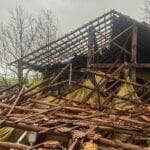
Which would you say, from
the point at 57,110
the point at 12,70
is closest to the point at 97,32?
the point at 57,110

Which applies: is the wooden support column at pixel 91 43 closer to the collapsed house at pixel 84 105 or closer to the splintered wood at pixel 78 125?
the collapsed house at pixel 84 105

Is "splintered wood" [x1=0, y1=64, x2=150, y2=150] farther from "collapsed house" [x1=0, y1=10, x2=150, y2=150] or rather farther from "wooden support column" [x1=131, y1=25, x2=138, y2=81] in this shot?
"wooden support column" [x1=131, y1=25, x2=138, y2=81]

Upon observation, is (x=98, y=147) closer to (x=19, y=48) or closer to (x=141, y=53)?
(x=141, y=53)

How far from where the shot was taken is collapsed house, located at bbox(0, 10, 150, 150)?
859 centimetres

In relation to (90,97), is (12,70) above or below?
above

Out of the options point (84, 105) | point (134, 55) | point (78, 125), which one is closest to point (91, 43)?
point (134, 55)

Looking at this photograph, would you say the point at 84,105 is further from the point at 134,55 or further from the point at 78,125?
the point at 134,55

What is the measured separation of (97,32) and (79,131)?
9995mm

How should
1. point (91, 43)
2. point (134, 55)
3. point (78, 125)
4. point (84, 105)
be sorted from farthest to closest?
point (91, 43) < point (134, 55) < point (84, 105) < point (78, 125)

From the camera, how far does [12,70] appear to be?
44.2m

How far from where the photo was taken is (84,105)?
42.5 feet

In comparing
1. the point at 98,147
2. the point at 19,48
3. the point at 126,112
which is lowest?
the point at 98,147

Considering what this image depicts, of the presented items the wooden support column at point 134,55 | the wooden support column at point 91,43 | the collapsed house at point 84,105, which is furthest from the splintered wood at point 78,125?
the wooden support column at point 91,43

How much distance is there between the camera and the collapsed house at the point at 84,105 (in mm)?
8594
